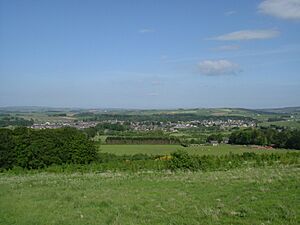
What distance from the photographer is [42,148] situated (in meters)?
61.3

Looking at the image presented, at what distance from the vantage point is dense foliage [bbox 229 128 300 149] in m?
86.8

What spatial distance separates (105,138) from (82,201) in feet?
312

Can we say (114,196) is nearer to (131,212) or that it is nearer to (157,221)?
(131,212)

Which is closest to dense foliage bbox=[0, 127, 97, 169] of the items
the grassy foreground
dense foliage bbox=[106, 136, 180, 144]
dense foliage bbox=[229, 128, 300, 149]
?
dense foliage bbox=[106, 136, 180, 144]

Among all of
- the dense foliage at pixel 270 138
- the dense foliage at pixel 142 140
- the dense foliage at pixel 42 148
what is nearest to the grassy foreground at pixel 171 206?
the dense foliage at pixel 42 148

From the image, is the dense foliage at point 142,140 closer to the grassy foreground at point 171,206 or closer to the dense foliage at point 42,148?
the dense foliage at point 42,148

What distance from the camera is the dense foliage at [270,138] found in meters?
86.8

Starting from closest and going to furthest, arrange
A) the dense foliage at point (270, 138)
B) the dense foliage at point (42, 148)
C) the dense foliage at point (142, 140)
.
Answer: the dense foliage at point (42, 148) → the dense foliage at point (270, 138) → the dense foliage at point (142, 140)

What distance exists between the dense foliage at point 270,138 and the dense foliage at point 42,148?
43497mm

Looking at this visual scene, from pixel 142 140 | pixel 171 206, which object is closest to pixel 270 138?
pixel 142 140

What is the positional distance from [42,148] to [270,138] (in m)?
56.3

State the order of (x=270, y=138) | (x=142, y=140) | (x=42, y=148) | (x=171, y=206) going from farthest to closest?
(x=142, y=140), (x=270, y=138), (x=42, y=148), (x=171, y=206)

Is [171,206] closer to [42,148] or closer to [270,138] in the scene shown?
[42,148]

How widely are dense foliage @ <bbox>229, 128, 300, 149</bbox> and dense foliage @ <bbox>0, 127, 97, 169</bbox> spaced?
43.5 m
